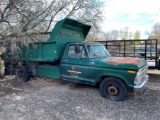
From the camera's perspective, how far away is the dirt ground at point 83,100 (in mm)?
4010

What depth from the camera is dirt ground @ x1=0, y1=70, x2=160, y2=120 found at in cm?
401

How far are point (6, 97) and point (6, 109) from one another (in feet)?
3.62

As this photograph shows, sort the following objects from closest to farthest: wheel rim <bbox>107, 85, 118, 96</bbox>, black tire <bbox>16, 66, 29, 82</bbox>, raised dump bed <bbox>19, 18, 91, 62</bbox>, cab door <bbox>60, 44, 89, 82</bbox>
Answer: wheel rim <bbox>107, 85, 118, 96</bbox> < cab door <bbox>60, 44, 89, 82</bbox> < raised dump bed <bbox>19, 18, 91, 62</bbox> < black tire <bbox>16, 66, 29, 82</bbox>

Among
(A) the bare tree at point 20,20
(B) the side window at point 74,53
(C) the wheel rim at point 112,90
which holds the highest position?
(A) the bare tree at point 20,20

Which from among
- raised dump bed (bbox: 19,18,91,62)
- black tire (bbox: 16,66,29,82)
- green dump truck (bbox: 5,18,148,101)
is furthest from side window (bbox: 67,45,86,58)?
black tire (bbox: 16,66,29,82)

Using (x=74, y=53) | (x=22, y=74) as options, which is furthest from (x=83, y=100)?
(x=22, y=74)

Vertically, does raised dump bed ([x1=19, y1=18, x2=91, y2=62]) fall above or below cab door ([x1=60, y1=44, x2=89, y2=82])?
above

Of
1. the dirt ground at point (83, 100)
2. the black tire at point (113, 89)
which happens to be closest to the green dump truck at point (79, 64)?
the black tire at point (113, 89)

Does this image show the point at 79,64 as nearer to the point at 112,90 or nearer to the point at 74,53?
the point at 74,53

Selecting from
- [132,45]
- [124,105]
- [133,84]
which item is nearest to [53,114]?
[124,105]

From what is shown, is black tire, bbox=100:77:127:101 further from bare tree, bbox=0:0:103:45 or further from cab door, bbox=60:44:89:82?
bare tree, bbox=0:0:103:45

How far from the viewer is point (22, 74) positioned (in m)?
7.58

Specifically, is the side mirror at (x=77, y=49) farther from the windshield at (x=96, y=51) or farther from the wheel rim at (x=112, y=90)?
the wheel rim at (x=112, y=90)

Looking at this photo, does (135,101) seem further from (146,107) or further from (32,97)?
(32,97)
